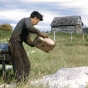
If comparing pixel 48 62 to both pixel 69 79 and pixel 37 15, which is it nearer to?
pixel 69 79

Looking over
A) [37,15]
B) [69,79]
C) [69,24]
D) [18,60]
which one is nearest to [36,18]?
[37,15]

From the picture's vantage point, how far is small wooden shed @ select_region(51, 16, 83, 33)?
67.4 metres

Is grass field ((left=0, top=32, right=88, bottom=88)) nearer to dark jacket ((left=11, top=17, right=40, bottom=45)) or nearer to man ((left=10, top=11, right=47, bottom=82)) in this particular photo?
man ((left=10, top=11, right=47, bottom=82))

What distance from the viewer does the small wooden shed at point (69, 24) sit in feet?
221

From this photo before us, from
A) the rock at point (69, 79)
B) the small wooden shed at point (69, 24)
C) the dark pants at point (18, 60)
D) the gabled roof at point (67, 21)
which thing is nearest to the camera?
the rock at point (69, 79)

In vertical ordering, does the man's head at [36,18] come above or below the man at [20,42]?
above

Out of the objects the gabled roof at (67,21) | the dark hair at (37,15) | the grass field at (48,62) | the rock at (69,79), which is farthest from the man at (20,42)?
the gabled roof at (67,21)

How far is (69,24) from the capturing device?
6769 centimetres

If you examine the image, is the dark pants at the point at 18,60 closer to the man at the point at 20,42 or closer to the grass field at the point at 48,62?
the man at the point at 20,42

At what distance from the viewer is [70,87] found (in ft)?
19.1

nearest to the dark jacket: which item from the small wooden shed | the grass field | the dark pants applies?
the dark pants

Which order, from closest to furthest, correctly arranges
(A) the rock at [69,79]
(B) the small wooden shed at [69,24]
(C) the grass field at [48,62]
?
(A) the rock at [69,79] < (C) the grass field at [48,62] < (B) the small wooden shed at [69,24]

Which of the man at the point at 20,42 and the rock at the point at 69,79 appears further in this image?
the man at the point at 20,42

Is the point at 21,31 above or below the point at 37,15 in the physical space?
below
